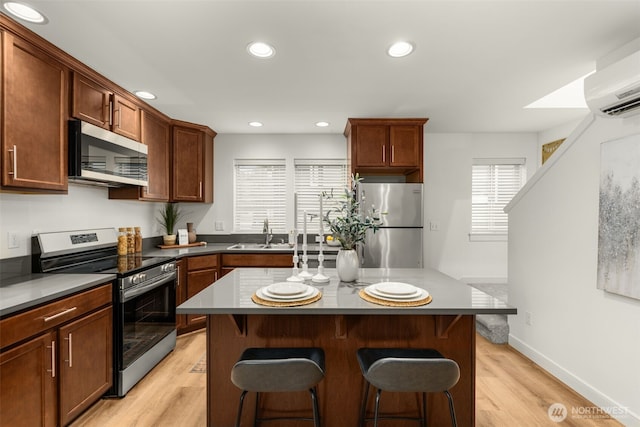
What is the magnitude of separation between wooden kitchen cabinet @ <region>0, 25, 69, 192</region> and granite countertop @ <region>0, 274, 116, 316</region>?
58 cm

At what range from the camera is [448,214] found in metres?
4.39

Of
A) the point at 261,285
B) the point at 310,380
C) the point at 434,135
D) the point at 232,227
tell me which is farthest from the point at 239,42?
the point at 434,135

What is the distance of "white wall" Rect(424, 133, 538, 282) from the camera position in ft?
14.3

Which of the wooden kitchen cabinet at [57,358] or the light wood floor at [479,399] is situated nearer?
the wooden kitchen cabinet at [57,358]

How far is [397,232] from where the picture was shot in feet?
11.7

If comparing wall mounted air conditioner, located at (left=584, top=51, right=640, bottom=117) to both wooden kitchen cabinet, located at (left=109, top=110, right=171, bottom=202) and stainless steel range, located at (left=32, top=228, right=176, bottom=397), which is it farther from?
wooden kitchen cabinet, located at (left=109, top=110, right=171, bottom=202)

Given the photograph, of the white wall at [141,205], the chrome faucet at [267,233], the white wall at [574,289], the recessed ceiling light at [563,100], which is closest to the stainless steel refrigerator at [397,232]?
the white wall at [574,289]

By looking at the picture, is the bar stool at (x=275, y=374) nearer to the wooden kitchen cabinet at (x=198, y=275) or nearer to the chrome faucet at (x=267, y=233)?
the wooden kitchen cabinet at (x=198, y=275)

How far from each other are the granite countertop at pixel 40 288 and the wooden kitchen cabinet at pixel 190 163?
173 cm

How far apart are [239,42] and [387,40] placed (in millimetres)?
931

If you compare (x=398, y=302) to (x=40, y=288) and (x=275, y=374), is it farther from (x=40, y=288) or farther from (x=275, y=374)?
(x=40, y=288)

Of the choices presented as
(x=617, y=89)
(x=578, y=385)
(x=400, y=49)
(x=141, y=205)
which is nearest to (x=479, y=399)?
(x=578, y=385)

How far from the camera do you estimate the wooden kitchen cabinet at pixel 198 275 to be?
3385 mm

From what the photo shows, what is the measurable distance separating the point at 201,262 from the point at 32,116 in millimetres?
1987
